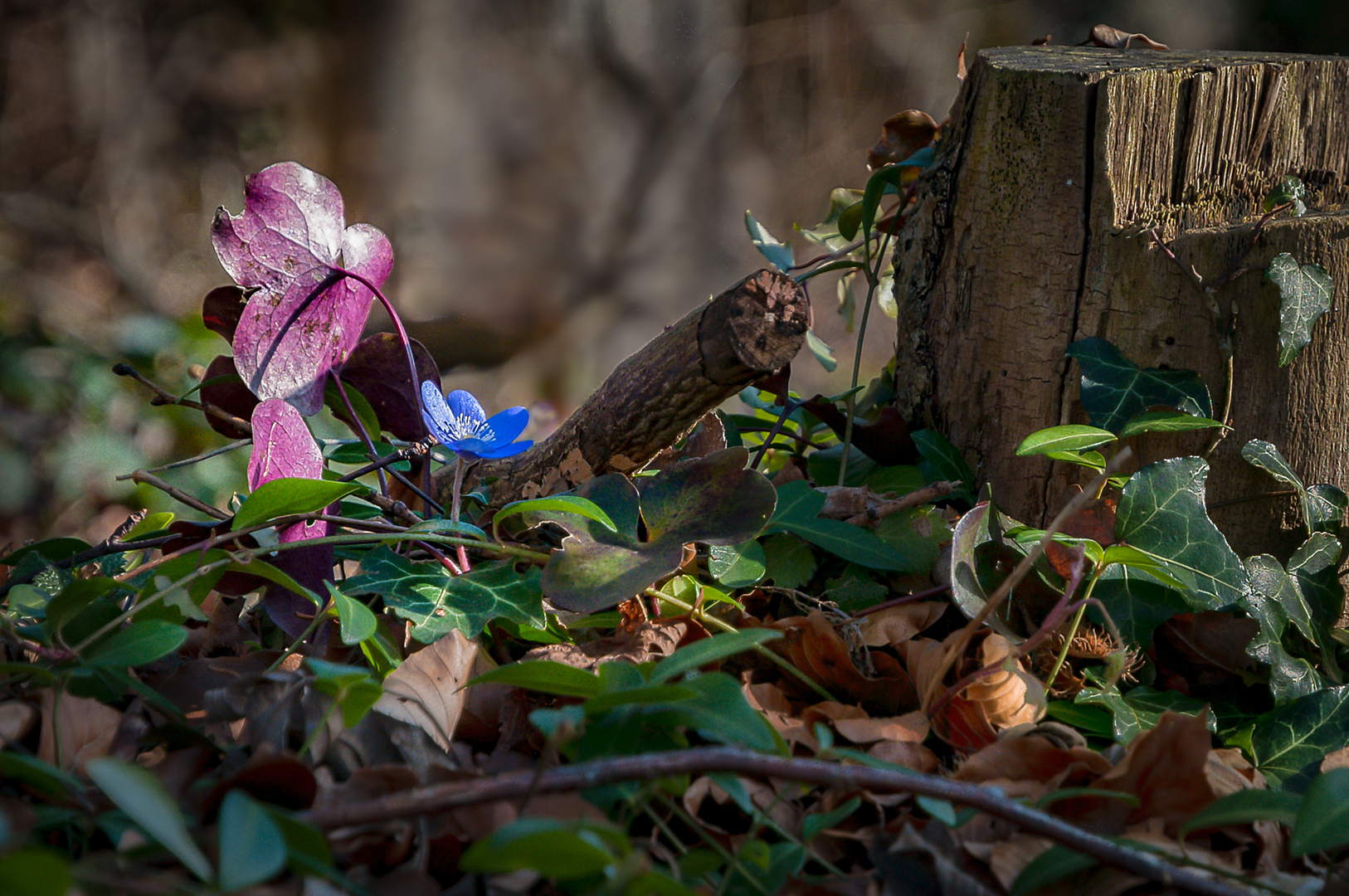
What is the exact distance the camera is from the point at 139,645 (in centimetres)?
51

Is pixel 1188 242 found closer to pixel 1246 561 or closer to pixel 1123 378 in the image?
pixel 1123 378

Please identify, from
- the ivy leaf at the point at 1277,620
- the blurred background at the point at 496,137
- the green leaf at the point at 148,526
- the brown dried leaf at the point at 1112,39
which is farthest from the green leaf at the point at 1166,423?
the blurred background at the point at 496,137

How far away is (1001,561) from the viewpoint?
0.73m

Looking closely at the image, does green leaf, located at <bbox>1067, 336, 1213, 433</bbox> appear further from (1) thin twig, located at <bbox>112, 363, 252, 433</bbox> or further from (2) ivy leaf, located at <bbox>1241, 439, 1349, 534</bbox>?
(1) thin twig, located at <bbox>112, 363, 252, 433</bbox>

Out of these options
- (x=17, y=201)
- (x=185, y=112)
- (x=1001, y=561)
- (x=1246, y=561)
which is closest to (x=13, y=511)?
(x=17, y=201)

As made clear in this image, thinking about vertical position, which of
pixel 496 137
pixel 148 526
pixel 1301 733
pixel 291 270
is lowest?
pixel 1301 733

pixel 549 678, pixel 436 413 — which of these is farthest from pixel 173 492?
pixel 549 678

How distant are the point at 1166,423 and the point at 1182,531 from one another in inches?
4.5

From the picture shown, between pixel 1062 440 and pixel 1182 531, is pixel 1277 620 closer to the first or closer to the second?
pixel 1182 531

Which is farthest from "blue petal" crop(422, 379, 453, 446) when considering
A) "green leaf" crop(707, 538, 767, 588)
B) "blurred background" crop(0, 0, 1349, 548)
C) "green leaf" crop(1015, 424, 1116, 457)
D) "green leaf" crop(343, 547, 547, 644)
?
"blurred background" crop(0, 0, 1349, 548)

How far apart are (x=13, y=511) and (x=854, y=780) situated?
3.18m

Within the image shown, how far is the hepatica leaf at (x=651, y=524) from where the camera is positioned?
0.60 meters

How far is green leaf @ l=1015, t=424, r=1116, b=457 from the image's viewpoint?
→ 72 centimetres

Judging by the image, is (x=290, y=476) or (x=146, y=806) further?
(x=290, y=476)
